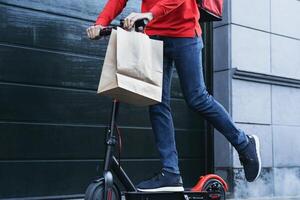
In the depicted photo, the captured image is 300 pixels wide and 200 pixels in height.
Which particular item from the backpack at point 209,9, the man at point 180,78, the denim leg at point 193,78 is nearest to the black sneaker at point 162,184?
the man at point 180,78

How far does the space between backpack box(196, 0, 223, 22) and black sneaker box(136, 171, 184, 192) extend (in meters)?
1.32

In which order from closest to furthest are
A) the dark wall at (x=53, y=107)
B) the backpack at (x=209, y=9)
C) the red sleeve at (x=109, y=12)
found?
the red sleeve at (x=109, y=12)
the backpack at (x=209, y=9)
the dark wall at (x=53, y=107)

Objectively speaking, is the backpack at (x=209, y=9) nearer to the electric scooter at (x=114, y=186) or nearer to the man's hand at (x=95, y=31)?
the electric scooter at (x=114, y=186)

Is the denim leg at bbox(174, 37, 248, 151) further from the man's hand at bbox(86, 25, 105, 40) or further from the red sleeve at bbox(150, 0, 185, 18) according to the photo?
the man's hand at bbox(86, 25, 105, 40)

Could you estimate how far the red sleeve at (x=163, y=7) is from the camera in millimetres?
3514

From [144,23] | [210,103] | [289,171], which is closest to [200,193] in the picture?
[210,103]

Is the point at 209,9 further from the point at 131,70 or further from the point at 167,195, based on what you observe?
the point at 167,195

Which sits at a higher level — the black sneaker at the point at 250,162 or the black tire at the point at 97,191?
the black sneaker at the point at 250,162

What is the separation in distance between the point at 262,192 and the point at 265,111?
1.00 m

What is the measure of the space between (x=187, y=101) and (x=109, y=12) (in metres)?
0.84

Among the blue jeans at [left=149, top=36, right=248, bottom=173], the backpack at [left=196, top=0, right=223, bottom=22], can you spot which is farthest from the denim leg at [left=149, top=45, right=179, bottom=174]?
the backpack at [left=196, top=0, right=223, bottom=22]

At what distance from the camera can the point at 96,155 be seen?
5.35 meters

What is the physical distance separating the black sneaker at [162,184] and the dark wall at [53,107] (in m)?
1.49

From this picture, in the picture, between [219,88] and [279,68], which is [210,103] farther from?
[279,68]
